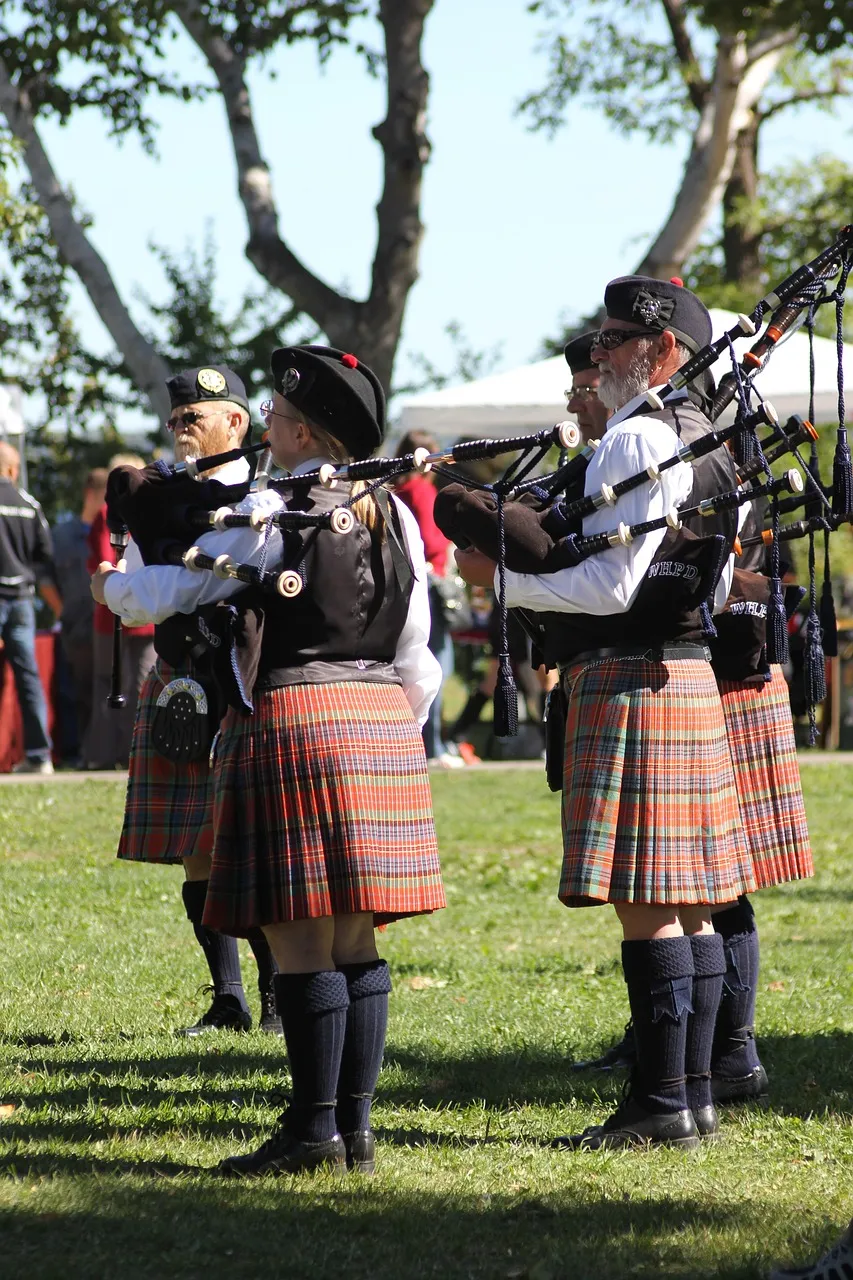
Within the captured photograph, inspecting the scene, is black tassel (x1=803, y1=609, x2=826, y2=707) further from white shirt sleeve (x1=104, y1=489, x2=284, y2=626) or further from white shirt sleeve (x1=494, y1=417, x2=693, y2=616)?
white shirt sleeve (x1=104, y1=489, x2=284, y2=626)

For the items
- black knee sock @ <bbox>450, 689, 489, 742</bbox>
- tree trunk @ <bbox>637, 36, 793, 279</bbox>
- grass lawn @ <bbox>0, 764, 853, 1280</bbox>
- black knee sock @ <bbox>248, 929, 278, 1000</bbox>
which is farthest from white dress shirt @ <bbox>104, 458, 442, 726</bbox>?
tree trunk @ <bbox>637, 36, 793, 279</bbox>

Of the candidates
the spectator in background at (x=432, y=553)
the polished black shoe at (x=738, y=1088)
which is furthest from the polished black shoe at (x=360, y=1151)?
the spectator in background at (x=432, y=553)

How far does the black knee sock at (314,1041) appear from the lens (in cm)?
332

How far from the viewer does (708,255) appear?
2245 cm

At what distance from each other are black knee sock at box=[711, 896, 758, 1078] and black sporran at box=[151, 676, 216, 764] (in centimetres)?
142

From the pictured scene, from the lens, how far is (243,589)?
3352mm

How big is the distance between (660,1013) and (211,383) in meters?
2.08

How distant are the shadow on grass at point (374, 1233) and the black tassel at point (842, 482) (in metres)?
1.45

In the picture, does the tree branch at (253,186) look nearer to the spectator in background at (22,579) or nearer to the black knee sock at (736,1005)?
the spectator in background at (22,579)

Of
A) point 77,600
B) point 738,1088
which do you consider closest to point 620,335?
point 738,1088

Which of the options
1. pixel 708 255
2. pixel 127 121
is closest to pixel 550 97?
pixel 708 255

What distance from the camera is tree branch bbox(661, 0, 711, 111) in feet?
47.9

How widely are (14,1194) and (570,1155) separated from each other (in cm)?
118

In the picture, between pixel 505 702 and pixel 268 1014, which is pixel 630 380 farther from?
pixel 268 1014
